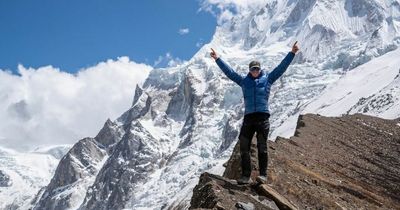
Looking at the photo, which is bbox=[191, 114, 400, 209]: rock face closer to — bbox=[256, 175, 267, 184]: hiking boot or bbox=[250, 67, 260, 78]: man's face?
bbox=[256, 175, 267, 184]: hiking boot

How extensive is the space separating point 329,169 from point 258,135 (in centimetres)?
882

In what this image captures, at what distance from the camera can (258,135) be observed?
1777 centimetres

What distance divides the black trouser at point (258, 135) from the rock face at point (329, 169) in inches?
26.5

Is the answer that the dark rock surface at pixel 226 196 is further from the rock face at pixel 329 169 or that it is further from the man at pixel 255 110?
the man at pixel 255 110

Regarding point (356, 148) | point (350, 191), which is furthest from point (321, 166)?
point (356, 148)

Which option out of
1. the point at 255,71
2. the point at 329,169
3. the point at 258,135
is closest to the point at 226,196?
the point at 258,135

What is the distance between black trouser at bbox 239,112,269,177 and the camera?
17.4 metres

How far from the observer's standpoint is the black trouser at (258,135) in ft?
57.1

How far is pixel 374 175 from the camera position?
1197 inches

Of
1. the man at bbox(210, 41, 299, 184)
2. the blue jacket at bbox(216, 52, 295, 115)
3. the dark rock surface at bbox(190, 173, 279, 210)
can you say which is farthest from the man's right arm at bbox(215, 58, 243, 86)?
the dark rock surface at bbox(190, 173, 279, 210)

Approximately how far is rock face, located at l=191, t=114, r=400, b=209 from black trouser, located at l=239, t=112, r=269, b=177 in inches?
26.5

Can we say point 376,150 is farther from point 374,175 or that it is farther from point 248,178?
point 248,178

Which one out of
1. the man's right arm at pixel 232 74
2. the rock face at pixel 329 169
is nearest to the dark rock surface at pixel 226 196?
the rock face at pixel 329 169

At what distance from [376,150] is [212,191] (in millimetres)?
25687
